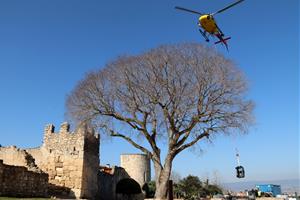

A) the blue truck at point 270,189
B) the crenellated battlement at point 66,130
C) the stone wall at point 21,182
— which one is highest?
the crenellated battlement at point 66,130

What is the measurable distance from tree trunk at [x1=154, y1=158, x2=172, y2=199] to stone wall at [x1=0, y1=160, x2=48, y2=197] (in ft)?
21.4

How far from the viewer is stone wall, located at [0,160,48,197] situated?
680 inches

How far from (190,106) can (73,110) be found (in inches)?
307

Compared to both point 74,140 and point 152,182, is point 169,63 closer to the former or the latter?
point 74,140

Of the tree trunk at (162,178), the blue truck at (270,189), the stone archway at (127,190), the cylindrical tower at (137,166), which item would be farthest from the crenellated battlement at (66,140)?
the blue truck at (270,189)

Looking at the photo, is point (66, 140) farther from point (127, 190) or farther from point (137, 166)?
point (137, 166)

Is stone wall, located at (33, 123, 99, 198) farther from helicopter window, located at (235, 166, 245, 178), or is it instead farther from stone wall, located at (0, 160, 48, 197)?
helicopter window, located at (235, 166, 245, 178)

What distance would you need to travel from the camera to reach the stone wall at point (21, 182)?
1727cm

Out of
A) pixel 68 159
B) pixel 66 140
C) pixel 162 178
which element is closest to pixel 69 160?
pixel 68 159

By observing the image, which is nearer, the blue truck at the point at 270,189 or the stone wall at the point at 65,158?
the stone wall at the point at 65,158

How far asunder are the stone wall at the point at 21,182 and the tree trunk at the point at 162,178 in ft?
21.4

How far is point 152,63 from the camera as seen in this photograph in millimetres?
21047

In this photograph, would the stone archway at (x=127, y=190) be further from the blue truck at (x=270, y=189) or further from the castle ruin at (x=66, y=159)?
the blue truck at (x=270, y=189)

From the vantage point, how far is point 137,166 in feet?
140
